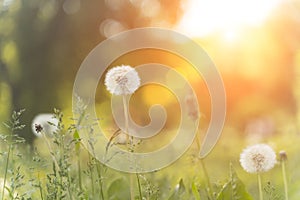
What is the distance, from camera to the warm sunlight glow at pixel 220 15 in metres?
3.16

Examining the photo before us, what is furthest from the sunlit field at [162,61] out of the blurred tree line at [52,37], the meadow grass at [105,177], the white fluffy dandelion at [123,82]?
the white fluffy dandelion at [123,82]

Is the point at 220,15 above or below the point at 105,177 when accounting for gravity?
above

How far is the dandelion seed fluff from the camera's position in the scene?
96 cm

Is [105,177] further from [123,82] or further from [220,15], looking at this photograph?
[220,15]

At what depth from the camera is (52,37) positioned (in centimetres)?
414

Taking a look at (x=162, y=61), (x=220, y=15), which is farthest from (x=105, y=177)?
(x=162, y=61)

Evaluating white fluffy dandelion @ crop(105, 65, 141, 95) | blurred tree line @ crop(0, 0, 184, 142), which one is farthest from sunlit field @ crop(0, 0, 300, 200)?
white fluffy dandelion @ crop(105, 65, 141, 95)

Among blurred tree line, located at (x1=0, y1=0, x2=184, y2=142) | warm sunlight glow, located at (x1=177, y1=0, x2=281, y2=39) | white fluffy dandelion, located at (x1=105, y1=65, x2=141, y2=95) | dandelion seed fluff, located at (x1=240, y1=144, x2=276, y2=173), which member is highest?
blurred tree line, located at (x1=0, y1=0, x2=184, y2=142)

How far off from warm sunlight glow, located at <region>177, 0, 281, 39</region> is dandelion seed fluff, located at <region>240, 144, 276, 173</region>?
221cm

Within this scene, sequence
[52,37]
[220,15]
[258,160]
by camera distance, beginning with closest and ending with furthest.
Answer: [258,160] → [220,15] → [52,37]

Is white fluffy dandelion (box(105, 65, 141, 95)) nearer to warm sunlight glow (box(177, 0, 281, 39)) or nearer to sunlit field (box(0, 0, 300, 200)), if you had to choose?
sunlit field (box(0, 0, 300, 200))

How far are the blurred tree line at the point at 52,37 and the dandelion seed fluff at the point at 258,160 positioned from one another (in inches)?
110

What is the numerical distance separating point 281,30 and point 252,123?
717 millimetres

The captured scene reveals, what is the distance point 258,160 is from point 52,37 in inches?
132
